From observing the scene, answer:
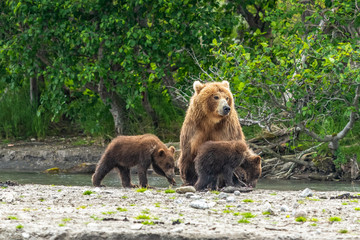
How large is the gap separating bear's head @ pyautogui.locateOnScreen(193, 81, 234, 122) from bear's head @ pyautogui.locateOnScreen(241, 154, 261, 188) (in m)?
0.70

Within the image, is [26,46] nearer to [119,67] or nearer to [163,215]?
[119,67]

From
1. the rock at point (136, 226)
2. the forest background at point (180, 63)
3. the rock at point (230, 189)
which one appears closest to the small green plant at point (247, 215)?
the rock at point (136, 226)

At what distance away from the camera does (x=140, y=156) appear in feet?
29.7

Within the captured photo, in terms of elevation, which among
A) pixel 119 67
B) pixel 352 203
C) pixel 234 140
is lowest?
pixel 352 203

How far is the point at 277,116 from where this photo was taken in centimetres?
1212

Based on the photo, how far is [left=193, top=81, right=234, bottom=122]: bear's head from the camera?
821 cm

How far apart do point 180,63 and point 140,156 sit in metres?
4.49

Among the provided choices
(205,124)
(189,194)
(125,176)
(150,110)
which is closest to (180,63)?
(150,110)

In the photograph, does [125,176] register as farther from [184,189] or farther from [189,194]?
[189,194]

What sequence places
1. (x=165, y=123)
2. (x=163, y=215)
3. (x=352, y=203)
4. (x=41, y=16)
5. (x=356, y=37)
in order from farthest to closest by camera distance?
(x=165, y=123)
(x=41, y=16)
(x=356, y=37)
(x=352, y=203)
(x=163, y=215)

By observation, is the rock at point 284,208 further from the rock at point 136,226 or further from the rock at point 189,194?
the rock at point 136,226

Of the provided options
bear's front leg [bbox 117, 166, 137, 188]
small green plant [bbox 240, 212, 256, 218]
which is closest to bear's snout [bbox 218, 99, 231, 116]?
bear's front leg [bbox 117, 166, 137, 188]

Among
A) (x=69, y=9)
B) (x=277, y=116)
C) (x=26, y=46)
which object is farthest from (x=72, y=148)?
(x=277, y=116)

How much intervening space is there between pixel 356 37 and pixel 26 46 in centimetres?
695
